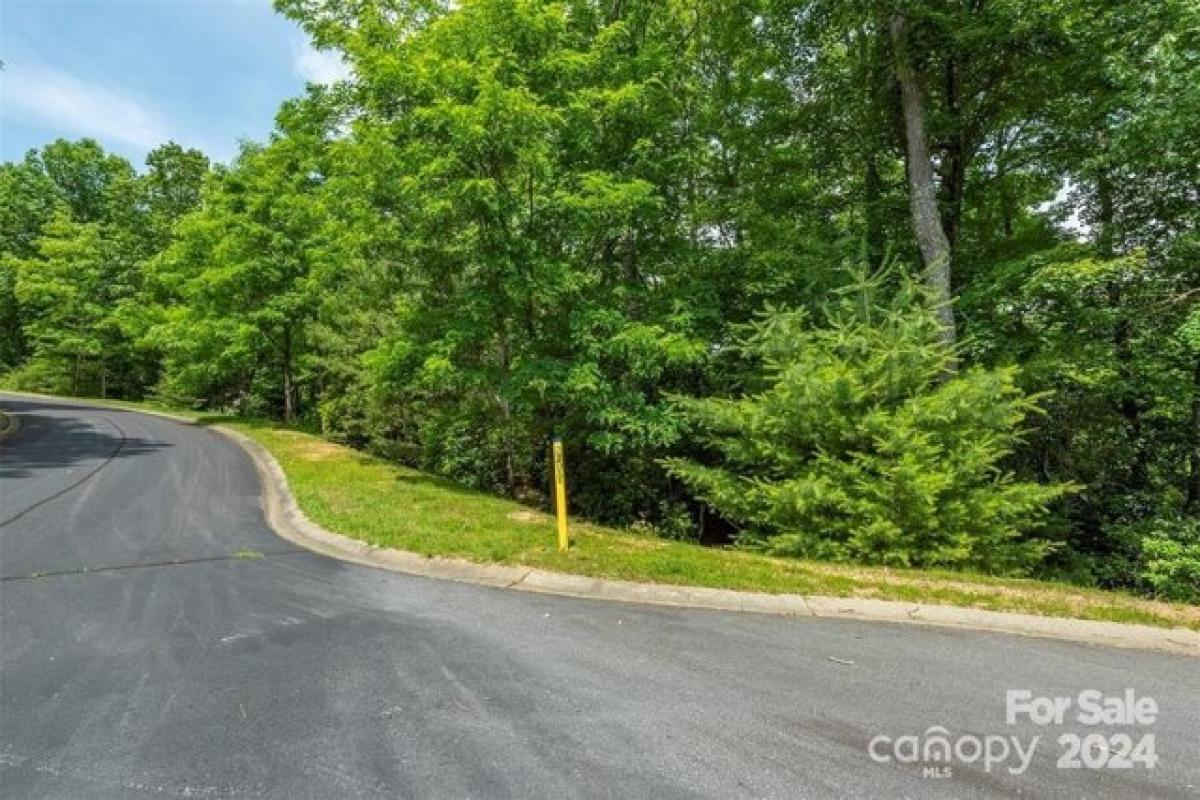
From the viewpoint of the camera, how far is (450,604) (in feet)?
15.7

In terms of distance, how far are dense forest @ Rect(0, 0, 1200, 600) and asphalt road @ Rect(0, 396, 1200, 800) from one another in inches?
125

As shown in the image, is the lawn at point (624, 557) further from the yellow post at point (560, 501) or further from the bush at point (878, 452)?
the bush at point (878, 452)

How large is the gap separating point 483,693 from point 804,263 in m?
8.91

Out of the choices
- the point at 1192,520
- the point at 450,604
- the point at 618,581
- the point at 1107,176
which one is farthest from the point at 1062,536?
the point at 450,604

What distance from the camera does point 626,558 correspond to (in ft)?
19.4

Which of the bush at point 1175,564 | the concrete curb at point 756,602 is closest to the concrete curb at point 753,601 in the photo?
the concrete curb at point 756,602

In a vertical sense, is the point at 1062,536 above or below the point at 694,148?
below

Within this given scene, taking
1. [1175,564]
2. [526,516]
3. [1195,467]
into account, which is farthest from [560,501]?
[1195,467]

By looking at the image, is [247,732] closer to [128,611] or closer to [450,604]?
[450,604]

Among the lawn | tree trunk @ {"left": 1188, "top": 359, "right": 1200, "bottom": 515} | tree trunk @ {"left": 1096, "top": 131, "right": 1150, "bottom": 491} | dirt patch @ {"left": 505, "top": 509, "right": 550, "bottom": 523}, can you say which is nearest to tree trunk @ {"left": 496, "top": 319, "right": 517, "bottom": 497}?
the lawn

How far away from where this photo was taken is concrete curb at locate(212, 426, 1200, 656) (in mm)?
4164

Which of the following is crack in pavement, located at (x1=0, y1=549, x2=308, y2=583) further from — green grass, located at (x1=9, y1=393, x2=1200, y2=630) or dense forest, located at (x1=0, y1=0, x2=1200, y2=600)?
dense forest, located at (x1=0, y1=0, x2=1200, y2=600)

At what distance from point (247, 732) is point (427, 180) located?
25.5ft

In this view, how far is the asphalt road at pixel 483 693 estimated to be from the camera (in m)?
2.59
